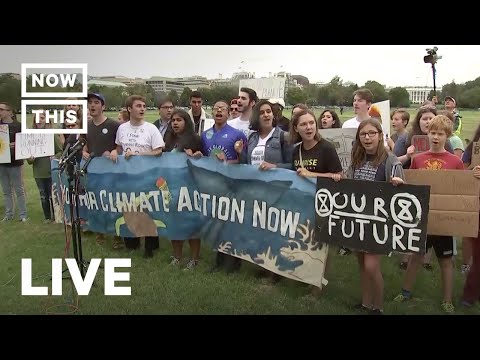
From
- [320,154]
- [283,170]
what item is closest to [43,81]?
[283,170]

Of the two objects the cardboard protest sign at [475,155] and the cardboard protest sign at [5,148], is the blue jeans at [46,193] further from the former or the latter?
the cardboard protest sign at [475,155]

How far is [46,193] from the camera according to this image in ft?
23.5

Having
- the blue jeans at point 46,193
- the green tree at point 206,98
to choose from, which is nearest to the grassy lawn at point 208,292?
the blue jeans at point 46,193

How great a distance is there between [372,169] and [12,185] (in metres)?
6.18

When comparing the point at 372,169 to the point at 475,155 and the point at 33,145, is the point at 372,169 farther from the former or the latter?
the point at 33,145

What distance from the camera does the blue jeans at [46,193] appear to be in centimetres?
712

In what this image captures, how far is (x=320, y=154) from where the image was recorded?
407cm

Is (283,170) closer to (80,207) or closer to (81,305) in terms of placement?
(81,305)

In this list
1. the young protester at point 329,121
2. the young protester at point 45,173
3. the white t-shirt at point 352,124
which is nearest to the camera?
the white t-shirt at point 352,124

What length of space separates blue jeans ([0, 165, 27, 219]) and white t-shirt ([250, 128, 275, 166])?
→ 4629 millimetres

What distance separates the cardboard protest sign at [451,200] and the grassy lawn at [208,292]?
880 millimetres

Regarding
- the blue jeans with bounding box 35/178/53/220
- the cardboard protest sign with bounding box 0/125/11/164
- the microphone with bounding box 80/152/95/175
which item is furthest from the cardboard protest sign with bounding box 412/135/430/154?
the cardboard protest sign with bounding box 0/125/11/164

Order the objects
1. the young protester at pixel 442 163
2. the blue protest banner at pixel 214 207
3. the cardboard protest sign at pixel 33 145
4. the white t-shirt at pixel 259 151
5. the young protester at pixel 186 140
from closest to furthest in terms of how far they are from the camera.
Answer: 1. the young protester at pixel 442 163
2. the blue protest banner at pixel 214 207
3. the white t-shirt at pixel 259 151
4. the young protester at pixel 186 140
5. the cardboard protest sign at pixel 33 145

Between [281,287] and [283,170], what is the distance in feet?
4.20
